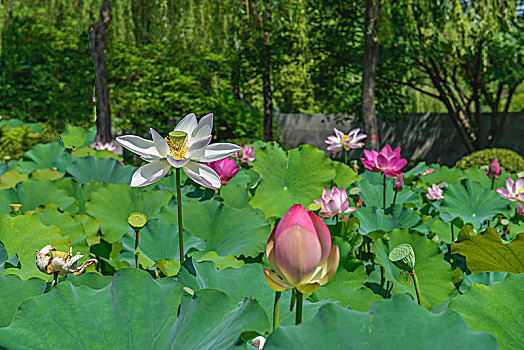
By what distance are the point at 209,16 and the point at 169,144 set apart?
509cm

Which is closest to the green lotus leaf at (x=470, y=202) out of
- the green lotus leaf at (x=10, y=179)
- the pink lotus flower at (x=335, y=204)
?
the pink lotus flower at (x=335, y=204)

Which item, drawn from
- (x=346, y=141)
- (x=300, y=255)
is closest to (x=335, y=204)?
(x=300, y=255)

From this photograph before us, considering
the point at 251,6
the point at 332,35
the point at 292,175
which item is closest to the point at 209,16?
the point at 251,6

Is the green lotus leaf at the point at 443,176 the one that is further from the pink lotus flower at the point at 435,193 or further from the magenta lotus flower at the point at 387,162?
the magenta lotus flower at the point at 387,162

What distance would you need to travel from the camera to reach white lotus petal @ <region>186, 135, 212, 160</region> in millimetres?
683

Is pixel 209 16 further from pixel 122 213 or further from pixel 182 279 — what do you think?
pixel 182 279

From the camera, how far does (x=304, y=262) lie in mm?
441

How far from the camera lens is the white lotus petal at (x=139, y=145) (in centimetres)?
69

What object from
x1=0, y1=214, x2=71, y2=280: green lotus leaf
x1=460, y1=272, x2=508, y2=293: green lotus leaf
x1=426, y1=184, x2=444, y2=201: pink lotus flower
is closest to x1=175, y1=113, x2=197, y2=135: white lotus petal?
x1=0, y1=214, x2=71, y2=280: green lotus leaf

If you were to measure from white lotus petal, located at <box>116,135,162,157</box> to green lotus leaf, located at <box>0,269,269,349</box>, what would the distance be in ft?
0.67

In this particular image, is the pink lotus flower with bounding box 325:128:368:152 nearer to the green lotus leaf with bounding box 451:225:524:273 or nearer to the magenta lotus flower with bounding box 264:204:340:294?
the green lotus leaf with bounding box 451:225:524:273

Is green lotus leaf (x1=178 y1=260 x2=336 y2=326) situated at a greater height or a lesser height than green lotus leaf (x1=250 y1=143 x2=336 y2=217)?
greater

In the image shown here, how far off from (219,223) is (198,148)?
43cm

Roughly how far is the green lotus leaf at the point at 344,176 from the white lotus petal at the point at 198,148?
3.33ft
